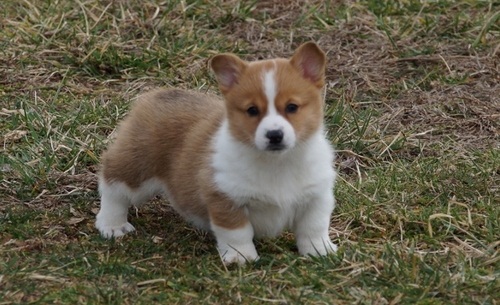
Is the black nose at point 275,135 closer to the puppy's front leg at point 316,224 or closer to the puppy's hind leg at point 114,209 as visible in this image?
the puppy's front leg at point 316,224

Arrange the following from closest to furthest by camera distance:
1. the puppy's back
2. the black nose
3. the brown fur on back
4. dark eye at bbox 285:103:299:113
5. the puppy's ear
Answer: the black nose < dark eye at bbox 285:103:299:113 < the puppy's ear < the brown fur on back < the puppy's back

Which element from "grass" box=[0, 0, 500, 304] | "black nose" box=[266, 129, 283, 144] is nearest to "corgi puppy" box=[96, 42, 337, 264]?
"black nose" box=[266, 129, 283, 144]

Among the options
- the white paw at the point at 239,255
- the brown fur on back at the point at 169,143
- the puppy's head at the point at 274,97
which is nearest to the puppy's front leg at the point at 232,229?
the white paw at the point at 239,255

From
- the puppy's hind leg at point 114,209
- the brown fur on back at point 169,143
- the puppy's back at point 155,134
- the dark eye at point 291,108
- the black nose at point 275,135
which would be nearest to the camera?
the black nose at point 275,135

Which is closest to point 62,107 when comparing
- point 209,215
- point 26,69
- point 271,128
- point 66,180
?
point 26,69

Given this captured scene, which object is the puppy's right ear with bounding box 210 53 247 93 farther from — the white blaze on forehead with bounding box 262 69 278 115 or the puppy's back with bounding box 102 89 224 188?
the puppy's back with bounding box 102 89 224 188

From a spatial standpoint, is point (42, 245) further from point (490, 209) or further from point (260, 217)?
point (490, 209)
